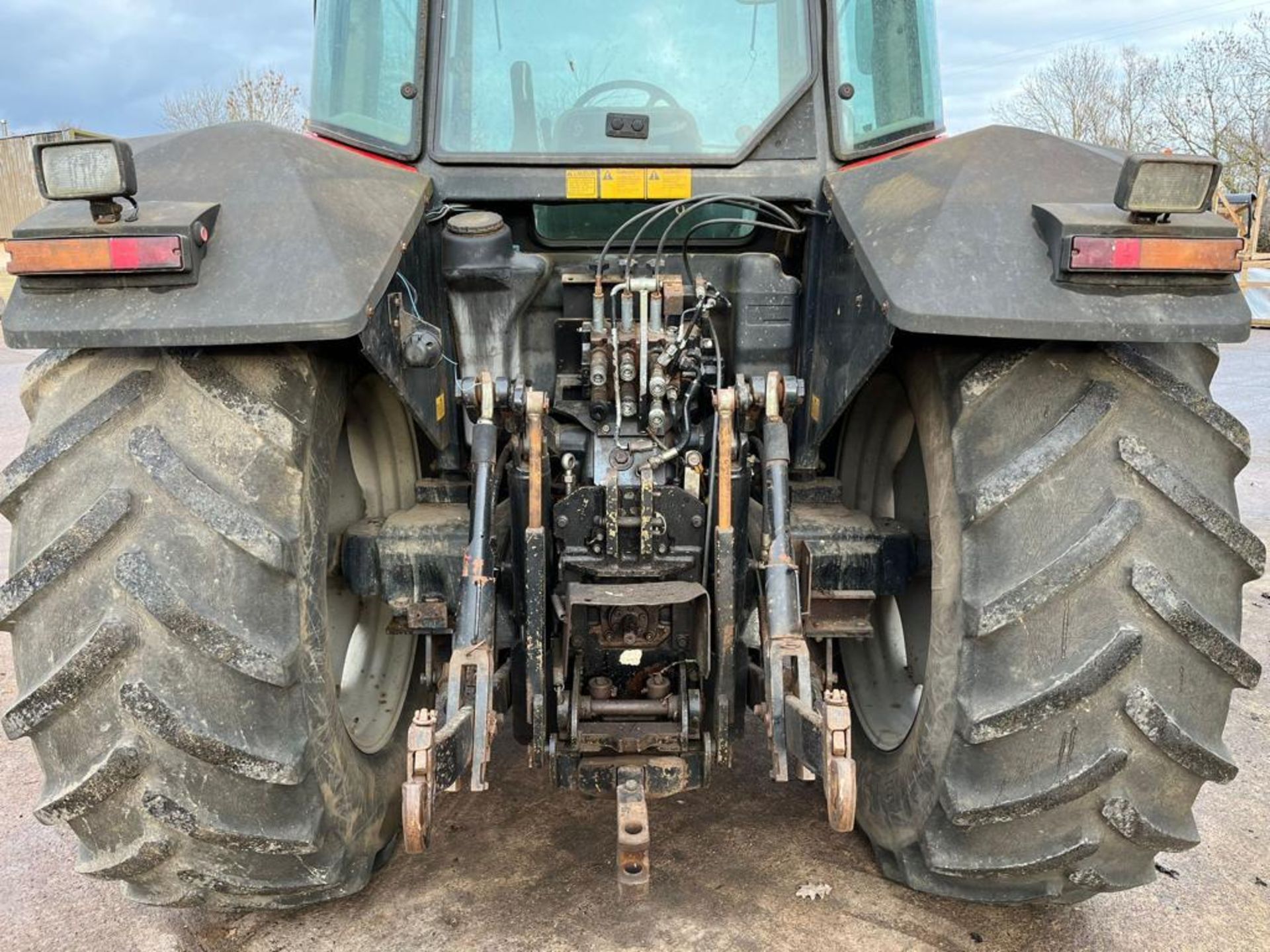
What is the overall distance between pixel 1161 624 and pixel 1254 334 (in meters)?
14.6

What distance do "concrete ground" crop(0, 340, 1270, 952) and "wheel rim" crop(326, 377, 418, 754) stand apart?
376 mm

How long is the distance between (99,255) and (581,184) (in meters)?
1.23

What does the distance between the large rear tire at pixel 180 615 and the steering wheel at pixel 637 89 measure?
116cm

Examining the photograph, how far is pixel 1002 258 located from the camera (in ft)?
6.20

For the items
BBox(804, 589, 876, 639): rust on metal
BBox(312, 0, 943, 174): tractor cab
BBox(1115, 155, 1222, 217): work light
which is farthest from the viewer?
BBox(312, 0, 943, 174): tractor cab

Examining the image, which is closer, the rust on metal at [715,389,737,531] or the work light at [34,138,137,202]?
the work light at [34,138,137,202]

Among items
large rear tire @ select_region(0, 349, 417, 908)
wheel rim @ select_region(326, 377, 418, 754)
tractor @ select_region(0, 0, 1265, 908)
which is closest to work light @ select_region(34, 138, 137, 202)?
tractor @ select_region(0, 0, 1265, 908)

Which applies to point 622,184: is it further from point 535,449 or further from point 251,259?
point 251,259

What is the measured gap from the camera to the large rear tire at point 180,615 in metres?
1.82

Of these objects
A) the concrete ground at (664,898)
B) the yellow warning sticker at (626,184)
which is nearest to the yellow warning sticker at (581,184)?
the yellow warning sticker at (626,184)

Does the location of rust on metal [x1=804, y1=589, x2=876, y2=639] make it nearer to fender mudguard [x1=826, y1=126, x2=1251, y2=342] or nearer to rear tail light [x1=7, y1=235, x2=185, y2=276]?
fender mudguard [x1=826, y1=126, x2=1251, y2=342]

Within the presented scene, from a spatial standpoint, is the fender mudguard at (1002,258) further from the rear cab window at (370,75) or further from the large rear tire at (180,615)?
the rear cab window at (370,75)

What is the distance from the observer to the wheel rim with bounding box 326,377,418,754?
8.56 ft

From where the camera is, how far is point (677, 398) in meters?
2.41
